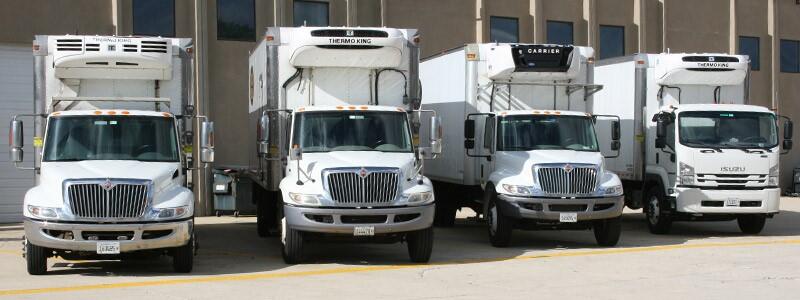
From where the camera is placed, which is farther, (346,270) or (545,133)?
(545,133)

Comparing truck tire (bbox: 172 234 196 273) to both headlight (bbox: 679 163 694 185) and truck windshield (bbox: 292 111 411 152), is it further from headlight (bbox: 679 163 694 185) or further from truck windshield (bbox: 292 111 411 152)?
headlight (bbox: 679 163 694 185)

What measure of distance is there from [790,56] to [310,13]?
726 inches

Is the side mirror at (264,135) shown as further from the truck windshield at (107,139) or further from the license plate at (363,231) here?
the license plate at (363,231)

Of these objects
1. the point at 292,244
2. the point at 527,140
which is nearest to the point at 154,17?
the point at 527,140

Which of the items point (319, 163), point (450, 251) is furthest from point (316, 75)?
point (450, 251)

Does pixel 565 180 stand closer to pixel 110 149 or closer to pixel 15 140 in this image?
pixel 110 149

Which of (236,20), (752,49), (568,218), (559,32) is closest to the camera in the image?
(568,218)

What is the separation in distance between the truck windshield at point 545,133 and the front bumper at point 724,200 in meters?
2.62

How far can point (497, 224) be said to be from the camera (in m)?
18.0

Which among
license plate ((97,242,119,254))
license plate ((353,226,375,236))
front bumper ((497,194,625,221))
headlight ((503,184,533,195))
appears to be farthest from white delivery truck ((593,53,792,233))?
license plate ((97,242,119,254))

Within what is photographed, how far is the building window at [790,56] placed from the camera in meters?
37.0

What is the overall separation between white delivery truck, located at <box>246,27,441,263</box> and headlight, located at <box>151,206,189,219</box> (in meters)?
1.66

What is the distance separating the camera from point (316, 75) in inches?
660

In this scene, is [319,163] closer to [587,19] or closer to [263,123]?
[263,123]
